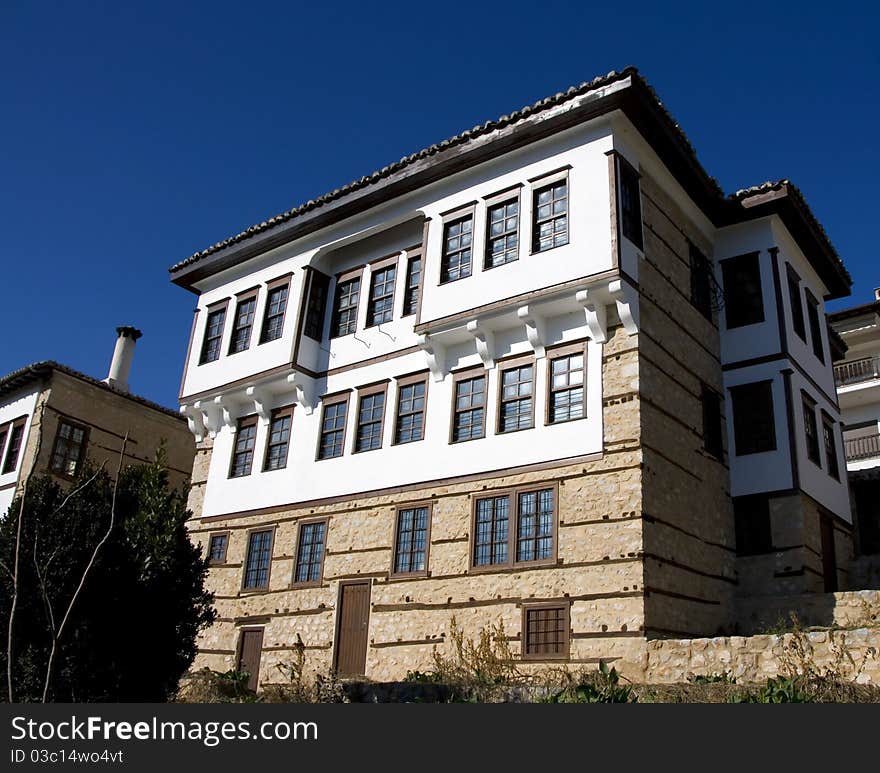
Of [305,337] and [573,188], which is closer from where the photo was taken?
[573,188]

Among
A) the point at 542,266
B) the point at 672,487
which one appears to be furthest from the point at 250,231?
the point at 672,487

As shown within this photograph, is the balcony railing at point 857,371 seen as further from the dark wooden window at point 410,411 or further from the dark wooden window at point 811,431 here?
the dark wooden window at point 410,411

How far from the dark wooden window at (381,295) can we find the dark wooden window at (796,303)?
29.8 feet

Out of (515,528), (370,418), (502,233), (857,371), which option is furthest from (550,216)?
(857,371)

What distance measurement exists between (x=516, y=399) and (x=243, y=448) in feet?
26.3

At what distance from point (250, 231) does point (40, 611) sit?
44.0 feet

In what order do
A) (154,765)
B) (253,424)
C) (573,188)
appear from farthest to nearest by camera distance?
(253,424) < (573,188) < (154,765)

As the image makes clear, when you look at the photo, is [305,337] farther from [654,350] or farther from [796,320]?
[796,320]

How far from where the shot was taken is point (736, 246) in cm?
1977

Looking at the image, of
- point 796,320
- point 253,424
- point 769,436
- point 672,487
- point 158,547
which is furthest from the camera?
point 253,424

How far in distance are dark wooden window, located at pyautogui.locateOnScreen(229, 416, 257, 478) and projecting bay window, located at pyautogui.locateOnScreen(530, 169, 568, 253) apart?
8.72 meters

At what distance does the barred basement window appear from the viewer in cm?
2236

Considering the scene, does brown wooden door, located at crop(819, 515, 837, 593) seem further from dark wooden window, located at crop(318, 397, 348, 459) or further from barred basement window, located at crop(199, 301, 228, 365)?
barred basement window, located at crop(199, 301, 228, 365)

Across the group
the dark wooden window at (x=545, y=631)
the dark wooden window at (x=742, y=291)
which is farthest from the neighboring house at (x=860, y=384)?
the dark wooden window at (x=545, y=631)
